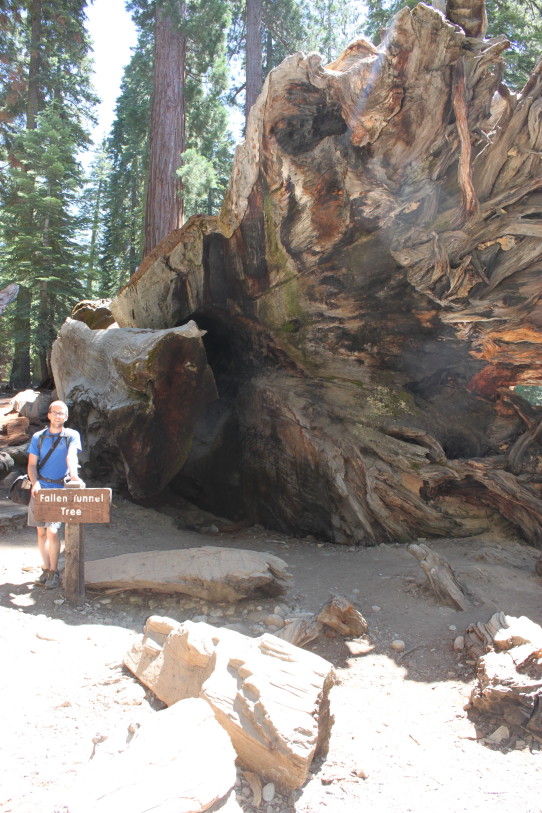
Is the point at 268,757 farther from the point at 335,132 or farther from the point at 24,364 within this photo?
the point at 24,364

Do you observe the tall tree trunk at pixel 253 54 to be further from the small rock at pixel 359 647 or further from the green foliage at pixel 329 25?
the small rock at pixel 359 647

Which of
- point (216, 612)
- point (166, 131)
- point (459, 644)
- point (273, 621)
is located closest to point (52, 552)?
point (216, 612)

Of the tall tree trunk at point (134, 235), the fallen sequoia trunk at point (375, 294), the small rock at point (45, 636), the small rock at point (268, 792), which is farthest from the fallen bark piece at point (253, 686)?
the tall tree trunk at point (134, 235)

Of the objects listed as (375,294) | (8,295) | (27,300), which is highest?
(27,300)

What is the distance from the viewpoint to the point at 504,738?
2.58 metres

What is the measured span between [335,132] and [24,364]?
12.5 m

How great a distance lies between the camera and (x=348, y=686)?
10.4 feet

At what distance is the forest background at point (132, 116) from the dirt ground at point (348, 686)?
7.57 meters

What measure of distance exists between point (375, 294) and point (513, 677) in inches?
163

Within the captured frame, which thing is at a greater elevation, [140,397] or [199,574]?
[140,397]

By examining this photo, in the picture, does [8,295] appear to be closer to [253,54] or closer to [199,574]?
[199,574]

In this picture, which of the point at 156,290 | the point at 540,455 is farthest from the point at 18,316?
the point at 540,455

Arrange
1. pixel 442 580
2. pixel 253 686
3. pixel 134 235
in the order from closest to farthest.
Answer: pixel 253 686 → pixel 442 580 → pixel 134 235

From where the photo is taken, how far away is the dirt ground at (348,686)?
2.14 m
